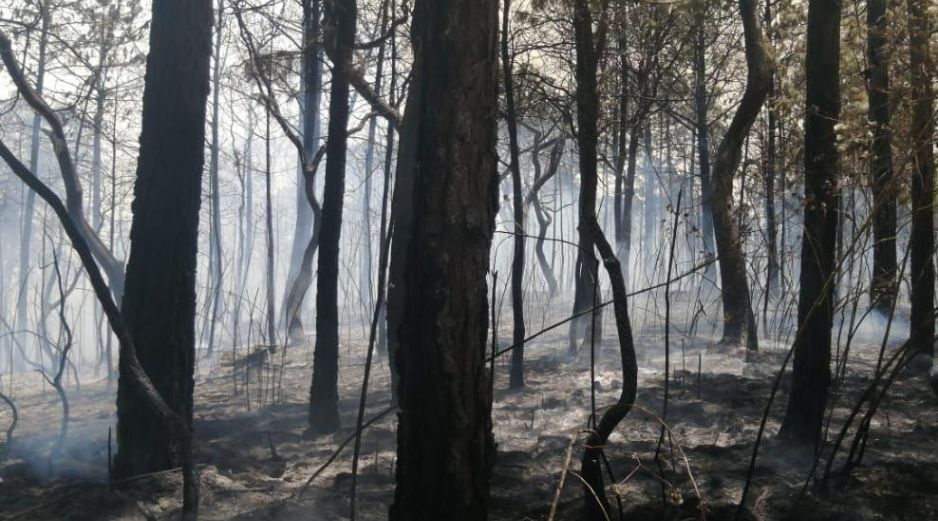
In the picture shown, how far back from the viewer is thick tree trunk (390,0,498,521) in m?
2.95

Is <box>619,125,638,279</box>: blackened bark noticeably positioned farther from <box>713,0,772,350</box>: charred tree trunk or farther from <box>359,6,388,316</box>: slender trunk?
<box>359,6,388,316</box>: slender trunk

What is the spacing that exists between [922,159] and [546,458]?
294 cm

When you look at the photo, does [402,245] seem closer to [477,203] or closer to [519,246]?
[519,246]

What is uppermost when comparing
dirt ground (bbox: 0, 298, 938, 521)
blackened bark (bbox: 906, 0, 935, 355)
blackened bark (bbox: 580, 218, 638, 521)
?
blackened bark (bbox: 906, 0, 935, 355)

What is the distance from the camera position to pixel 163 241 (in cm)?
513

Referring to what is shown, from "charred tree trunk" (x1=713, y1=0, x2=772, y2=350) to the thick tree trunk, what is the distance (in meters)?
5.96

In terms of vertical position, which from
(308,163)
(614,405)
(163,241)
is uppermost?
(308,163)

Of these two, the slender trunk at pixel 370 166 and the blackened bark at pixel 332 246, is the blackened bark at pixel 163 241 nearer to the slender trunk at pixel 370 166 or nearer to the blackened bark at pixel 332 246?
the blackened bark at pixel 332 246

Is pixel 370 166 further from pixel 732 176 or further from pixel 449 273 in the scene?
pixel 449 273

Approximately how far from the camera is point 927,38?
224 inches

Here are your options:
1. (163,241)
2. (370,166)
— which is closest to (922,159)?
(163,241)

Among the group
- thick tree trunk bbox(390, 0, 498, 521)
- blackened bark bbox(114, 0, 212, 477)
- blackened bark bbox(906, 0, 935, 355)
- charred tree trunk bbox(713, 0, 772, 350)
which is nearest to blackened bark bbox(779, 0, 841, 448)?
blackened bark bbox(906, 0, 935, 355)

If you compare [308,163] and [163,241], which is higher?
[308,163]

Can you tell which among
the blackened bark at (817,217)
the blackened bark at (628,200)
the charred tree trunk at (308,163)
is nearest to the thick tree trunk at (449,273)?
the blackened bark at (817,217)
